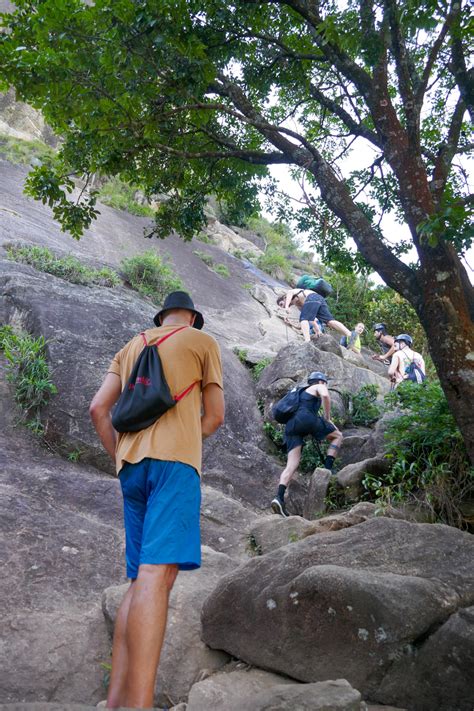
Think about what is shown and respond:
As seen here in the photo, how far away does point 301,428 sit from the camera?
8219mm

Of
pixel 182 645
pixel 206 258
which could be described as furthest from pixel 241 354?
pixel 182 645

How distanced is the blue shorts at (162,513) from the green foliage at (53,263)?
8430 mm

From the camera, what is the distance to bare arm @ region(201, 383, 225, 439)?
3.40m

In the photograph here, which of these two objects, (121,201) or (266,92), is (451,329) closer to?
(266,92)

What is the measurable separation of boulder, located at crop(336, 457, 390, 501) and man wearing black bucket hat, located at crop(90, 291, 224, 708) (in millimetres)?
3819

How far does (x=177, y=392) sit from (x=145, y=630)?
3.88ft

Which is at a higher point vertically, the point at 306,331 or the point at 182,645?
the point at 306,331

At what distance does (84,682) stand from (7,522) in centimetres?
180

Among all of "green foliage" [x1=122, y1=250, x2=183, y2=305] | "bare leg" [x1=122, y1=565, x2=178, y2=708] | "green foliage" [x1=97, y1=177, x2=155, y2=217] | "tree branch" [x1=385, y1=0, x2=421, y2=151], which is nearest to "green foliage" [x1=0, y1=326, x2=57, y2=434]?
"bare leg" [x1=122, y1=565, x2=178, y2=708]

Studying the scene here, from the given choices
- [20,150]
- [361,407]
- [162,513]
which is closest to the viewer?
[162,513]

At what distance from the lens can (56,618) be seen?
416cm

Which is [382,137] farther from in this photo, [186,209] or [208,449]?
[208,449]

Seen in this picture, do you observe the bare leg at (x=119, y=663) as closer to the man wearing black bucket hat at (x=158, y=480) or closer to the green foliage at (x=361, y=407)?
the man wearing black bucket hat at (x=158, y=480)

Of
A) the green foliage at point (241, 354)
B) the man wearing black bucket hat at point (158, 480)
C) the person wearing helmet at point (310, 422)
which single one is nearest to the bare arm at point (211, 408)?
the man wearing black bucket hat at point (158, 480)
